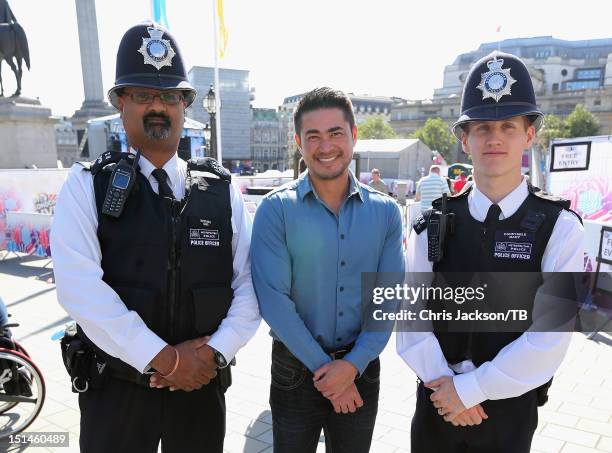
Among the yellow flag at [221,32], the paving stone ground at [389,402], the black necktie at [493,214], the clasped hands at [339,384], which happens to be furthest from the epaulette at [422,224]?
the yellow flag at [221,32]

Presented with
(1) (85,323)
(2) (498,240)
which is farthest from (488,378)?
(1) (85,323)

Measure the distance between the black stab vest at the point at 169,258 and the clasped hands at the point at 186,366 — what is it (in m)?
0.08

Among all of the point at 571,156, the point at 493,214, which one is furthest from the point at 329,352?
the point at 571,156

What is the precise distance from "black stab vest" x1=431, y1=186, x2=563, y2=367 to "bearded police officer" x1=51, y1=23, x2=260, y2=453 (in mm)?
1025

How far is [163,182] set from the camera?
2129 millimetres

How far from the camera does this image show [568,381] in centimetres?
435

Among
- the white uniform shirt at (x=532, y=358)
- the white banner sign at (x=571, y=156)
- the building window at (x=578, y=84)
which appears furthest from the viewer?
the building window at (x=578, y=84)

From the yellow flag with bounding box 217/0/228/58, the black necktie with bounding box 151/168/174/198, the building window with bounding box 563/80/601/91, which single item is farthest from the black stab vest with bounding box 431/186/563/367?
the building window with bounding box 563/80/601/91

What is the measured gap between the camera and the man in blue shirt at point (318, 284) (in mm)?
2141

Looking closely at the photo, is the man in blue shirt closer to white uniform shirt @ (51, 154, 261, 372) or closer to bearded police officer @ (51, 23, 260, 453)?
bearded police officer @ (51, 23, 260, 453)

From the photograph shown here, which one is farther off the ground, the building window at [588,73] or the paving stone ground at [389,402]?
the building window at [588,73]

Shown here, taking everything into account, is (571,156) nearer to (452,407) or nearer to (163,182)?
(452,407)

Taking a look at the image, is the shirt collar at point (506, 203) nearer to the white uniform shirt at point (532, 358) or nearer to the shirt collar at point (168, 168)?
the white uniform shirt at point (532, 358)

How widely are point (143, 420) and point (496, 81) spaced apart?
227 centimetres
